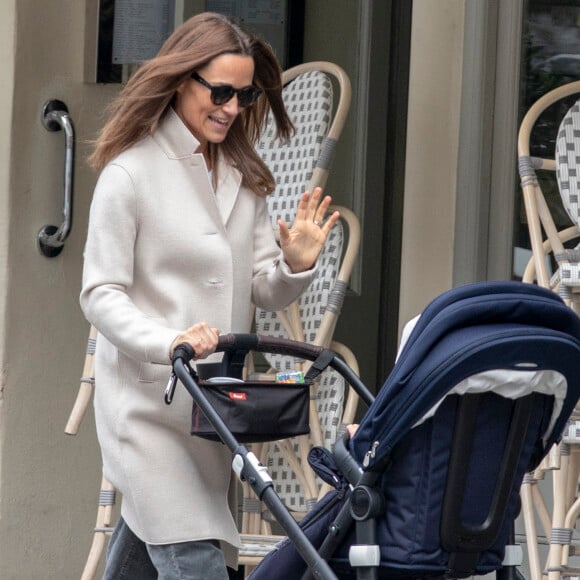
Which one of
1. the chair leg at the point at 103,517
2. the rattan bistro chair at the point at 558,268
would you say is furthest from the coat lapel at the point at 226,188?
the chair leg at the point at 103,517

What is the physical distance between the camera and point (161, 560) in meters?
2.79

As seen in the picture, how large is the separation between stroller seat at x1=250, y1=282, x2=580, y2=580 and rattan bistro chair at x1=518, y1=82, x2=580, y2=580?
1016 millimetres

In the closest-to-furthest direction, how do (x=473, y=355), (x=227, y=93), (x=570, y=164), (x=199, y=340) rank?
(x=473, y=355) < (x=199, y=340) < (x=227, y=93) < (x=570, y=164)

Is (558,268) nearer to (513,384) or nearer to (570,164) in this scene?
(570,164)

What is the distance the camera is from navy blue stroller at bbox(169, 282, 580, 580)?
2.41m

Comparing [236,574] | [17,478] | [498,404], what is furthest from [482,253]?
[498,404]

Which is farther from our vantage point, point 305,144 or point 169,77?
point 305,144

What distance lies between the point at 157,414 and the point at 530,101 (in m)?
2.06

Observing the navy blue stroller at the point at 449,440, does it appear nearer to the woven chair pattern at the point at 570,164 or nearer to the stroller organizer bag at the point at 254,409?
the stroller organizer bag at the point at 254,409

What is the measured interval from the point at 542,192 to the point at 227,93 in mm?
1524

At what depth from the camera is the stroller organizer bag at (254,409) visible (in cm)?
268

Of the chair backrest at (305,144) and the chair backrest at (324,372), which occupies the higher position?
the chair backrest at (305,144)

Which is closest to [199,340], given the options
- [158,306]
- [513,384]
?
[158,306]

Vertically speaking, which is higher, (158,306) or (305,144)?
(305,144)
